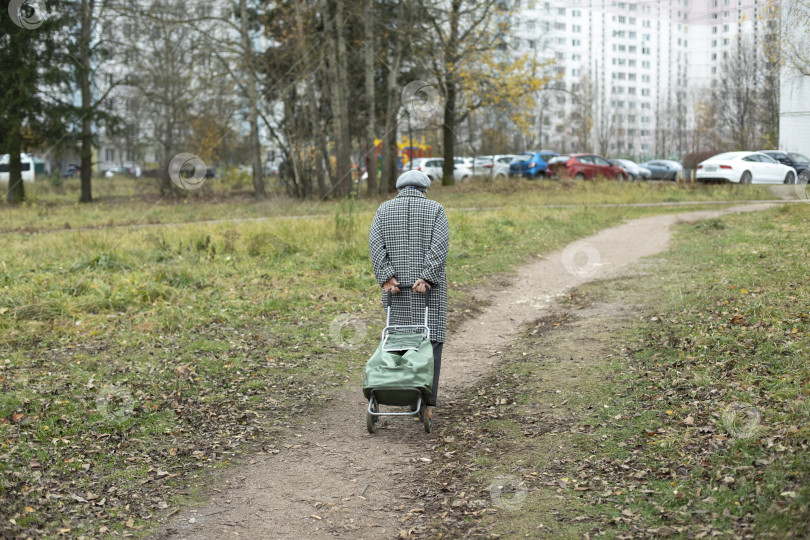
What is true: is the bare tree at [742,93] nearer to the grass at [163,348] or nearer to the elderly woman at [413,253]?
the grass at [163,348]

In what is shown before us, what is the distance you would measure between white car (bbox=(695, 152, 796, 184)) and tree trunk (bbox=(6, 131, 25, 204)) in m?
27.0

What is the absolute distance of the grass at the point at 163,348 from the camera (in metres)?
5.50

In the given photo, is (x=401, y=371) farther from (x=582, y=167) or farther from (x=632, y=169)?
(x=632, y=169)

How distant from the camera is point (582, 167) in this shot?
117 feet

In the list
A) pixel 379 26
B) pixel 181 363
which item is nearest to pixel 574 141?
pixel 379 26

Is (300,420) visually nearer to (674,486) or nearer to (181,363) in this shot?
(181,363)

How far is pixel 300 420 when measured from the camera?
690cm

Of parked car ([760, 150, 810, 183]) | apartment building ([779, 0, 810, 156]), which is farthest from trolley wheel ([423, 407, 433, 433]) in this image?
parked car ([760, 150, 810, 183])

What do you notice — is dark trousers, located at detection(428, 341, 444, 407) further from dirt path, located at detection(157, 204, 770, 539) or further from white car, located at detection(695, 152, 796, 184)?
white car, located at detection(695, 152, 796, 184)

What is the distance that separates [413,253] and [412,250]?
0.03m

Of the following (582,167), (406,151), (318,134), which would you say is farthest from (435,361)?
(406,151)

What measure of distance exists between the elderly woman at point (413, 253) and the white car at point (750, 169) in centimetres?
2363

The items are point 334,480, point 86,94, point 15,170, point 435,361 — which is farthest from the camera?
point 86,94

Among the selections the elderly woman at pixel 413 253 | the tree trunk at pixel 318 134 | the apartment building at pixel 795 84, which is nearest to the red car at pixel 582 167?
the apartment building at pixel 795 84
